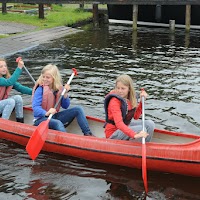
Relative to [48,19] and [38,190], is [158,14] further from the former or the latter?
[38,190]

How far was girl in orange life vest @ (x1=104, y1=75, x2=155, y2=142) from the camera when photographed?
7.00 m

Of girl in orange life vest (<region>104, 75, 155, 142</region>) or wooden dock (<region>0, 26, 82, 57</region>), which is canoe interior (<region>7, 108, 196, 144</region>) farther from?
wooden dock (<region>0, 26, 82, 57</region>)

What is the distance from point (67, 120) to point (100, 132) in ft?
2.03

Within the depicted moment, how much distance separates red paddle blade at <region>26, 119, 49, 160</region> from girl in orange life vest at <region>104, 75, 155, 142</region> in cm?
99

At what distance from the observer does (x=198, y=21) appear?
2566cm

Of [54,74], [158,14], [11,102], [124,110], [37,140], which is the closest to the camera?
[124,110]

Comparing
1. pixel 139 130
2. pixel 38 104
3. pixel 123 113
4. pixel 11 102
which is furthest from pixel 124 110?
pixel 11 102

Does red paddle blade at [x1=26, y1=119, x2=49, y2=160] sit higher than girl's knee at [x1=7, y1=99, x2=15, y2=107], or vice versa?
girl's knee at [x1=7, y1=99, x2=15, y2=107]

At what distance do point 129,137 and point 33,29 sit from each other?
53.9ft

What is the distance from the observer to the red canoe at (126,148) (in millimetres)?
6688

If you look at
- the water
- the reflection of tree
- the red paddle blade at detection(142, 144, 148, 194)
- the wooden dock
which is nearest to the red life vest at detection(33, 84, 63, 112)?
the water

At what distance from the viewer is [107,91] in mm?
12086

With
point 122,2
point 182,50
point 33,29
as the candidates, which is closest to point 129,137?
point 182,50

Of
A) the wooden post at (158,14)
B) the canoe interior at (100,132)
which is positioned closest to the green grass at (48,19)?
the wooden post at (158,14)
